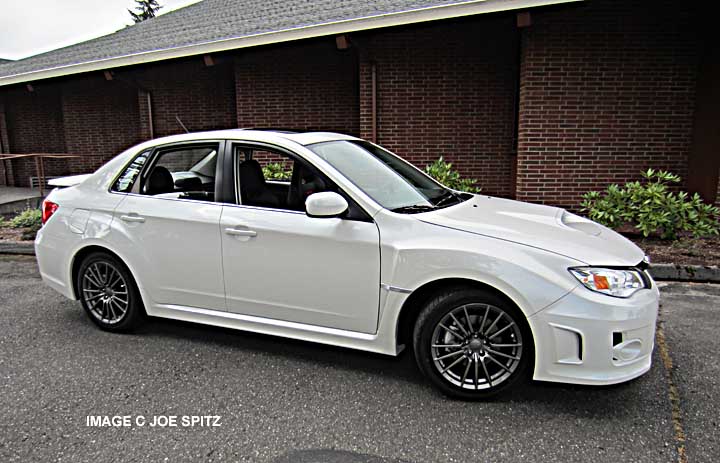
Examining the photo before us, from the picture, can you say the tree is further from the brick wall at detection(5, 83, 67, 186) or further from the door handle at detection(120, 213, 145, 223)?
the door handle at detection(120, 213, 145, 223)

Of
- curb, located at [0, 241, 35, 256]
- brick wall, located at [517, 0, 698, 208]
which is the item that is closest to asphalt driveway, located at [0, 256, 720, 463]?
curb, located at [0, 241, 35, 256]

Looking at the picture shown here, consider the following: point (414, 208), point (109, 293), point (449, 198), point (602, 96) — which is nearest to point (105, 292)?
point (109, 293)

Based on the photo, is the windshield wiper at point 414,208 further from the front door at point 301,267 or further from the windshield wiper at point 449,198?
the front door at point 301,267

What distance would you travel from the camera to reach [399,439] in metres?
2.98

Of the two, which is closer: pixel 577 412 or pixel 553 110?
pixel 577 412

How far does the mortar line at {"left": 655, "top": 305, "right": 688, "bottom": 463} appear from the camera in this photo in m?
2.88

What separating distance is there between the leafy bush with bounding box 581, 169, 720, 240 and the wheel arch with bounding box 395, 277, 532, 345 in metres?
5.28

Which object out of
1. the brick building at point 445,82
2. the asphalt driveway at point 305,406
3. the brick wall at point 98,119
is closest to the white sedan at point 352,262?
the asphalt driveway at point 305,406

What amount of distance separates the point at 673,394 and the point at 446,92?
7.70m

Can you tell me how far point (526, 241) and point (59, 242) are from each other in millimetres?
3795

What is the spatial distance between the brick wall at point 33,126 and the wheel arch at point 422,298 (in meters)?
14.2

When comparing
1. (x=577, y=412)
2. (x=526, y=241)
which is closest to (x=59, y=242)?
(x=526, y=241)

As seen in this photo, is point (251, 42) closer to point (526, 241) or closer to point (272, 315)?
point (272, 315)

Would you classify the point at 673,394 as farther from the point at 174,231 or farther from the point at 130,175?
the point at 130,175
